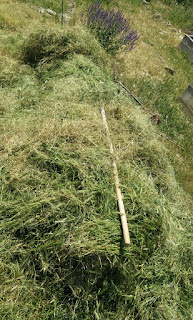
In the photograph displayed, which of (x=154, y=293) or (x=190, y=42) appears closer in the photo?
(x=154, y=293)

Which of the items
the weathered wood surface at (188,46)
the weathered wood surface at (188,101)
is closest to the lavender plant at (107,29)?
the weathered wood surface at (188,101)

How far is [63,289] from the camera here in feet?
6.64

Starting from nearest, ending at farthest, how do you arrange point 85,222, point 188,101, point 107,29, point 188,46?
point 85,222 < point 188,101 < point 107,29 < point 188,46

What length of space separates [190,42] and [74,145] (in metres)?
9.15

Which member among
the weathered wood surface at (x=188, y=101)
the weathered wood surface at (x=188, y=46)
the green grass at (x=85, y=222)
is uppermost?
the weathered wood surface at (x=188, y=46)

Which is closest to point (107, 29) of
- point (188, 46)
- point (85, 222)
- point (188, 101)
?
point (188, 101)

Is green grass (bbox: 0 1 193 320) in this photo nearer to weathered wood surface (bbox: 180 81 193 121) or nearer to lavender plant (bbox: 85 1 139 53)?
weathered wood surface (bbox: 180 81 193 121)

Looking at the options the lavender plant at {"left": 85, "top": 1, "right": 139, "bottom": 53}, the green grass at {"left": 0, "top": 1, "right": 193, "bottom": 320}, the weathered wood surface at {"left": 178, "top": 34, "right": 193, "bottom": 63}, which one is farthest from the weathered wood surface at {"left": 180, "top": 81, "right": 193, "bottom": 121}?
the weathered wood surface at {"left": 178, "top": 34, "right": 193, "bottom": 63}

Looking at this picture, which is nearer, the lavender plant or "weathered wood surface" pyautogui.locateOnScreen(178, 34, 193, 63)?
the lavender plant

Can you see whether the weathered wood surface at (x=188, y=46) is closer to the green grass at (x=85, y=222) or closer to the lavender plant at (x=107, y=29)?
the lavender plant at (x=107, y=29)

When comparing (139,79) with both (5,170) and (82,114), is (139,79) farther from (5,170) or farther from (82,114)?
(5,170)

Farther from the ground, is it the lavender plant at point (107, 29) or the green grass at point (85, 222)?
the lavender plant at point (107, 29)

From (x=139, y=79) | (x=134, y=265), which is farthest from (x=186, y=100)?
(x=134, y=265)

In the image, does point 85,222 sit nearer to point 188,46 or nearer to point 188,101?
point 188,101
